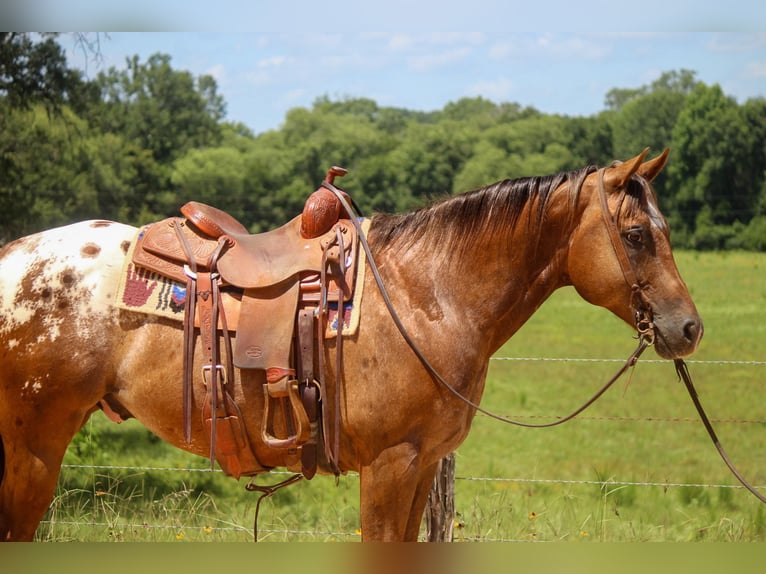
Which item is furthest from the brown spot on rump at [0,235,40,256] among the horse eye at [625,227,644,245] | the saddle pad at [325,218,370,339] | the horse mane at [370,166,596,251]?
the horse eye at [625,227,644,245]

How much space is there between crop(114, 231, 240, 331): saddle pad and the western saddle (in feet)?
0.08

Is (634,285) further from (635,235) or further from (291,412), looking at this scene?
(291,412)

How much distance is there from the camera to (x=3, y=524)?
305 cm

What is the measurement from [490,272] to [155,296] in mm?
1293

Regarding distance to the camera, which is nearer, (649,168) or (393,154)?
(649,168)

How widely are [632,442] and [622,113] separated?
50.6ft

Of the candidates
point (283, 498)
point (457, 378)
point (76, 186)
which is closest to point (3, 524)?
point (457, 378)

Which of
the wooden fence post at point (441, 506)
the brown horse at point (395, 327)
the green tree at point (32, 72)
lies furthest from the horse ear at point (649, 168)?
the green tree at point (32, 72)

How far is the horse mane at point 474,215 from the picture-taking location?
2.97 metres

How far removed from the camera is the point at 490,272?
9.85ft

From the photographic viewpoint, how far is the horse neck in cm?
297

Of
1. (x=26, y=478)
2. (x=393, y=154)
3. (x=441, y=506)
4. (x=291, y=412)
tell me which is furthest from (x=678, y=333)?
(x=393, y=154)

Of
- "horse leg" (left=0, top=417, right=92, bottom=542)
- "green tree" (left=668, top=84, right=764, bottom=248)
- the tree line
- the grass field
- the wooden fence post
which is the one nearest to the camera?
"horse leg" (left=0, top=417, right=92, bottom=542)

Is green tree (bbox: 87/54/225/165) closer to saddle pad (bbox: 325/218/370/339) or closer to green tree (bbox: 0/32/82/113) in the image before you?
green tree (bbox: 0/32/82/113)
